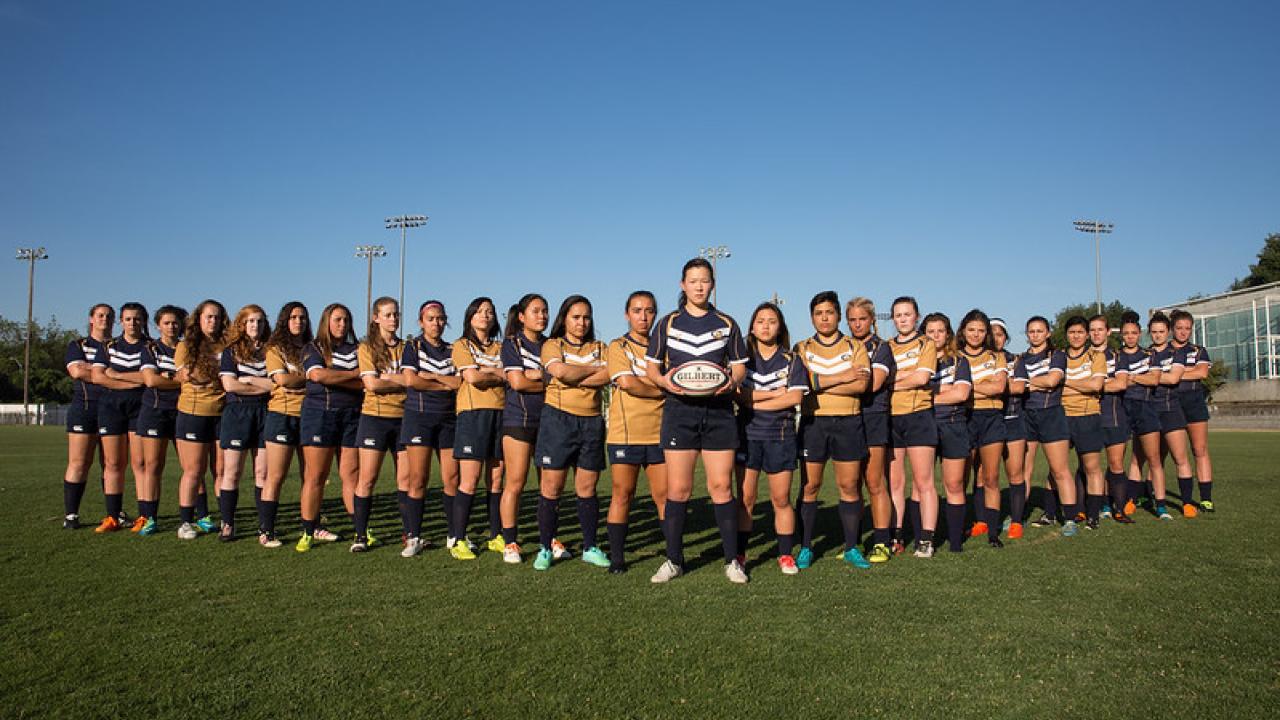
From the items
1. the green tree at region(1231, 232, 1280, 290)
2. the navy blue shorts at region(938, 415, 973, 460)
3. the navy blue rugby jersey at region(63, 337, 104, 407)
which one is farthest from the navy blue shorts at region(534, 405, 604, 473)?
the green tree at region(1231, 232, 1280, 290)

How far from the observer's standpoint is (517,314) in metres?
7.02

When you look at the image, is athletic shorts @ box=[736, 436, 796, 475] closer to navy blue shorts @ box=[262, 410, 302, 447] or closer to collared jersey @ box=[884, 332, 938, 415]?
collared jersey @ box=[884, 332, 938, 415]

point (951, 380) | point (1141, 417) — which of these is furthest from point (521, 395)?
point (1141, 417)

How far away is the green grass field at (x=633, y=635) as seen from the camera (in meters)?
3.42

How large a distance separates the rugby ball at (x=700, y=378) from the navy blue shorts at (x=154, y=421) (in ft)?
17.5

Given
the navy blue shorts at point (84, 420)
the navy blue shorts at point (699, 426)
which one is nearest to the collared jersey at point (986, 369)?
the navy blue shorts at point (699, 426)

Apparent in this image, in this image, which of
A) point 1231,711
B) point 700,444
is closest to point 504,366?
point 700,444

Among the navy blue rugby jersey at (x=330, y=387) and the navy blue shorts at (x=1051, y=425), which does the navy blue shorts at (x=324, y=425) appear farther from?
the navy blue shorts at (x=1051, y=425)

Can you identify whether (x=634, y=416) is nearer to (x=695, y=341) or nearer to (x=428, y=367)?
(x=695, y=341)

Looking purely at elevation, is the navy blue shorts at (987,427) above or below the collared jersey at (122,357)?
below

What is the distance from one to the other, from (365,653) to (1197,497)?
10.8 meters

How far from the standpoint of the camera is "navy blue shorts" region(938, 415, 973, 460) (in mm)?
6789

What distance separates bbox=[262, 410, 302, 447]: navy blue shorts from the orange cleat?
2.21 metres

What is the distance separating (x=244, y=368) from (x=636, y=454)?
3.78m
